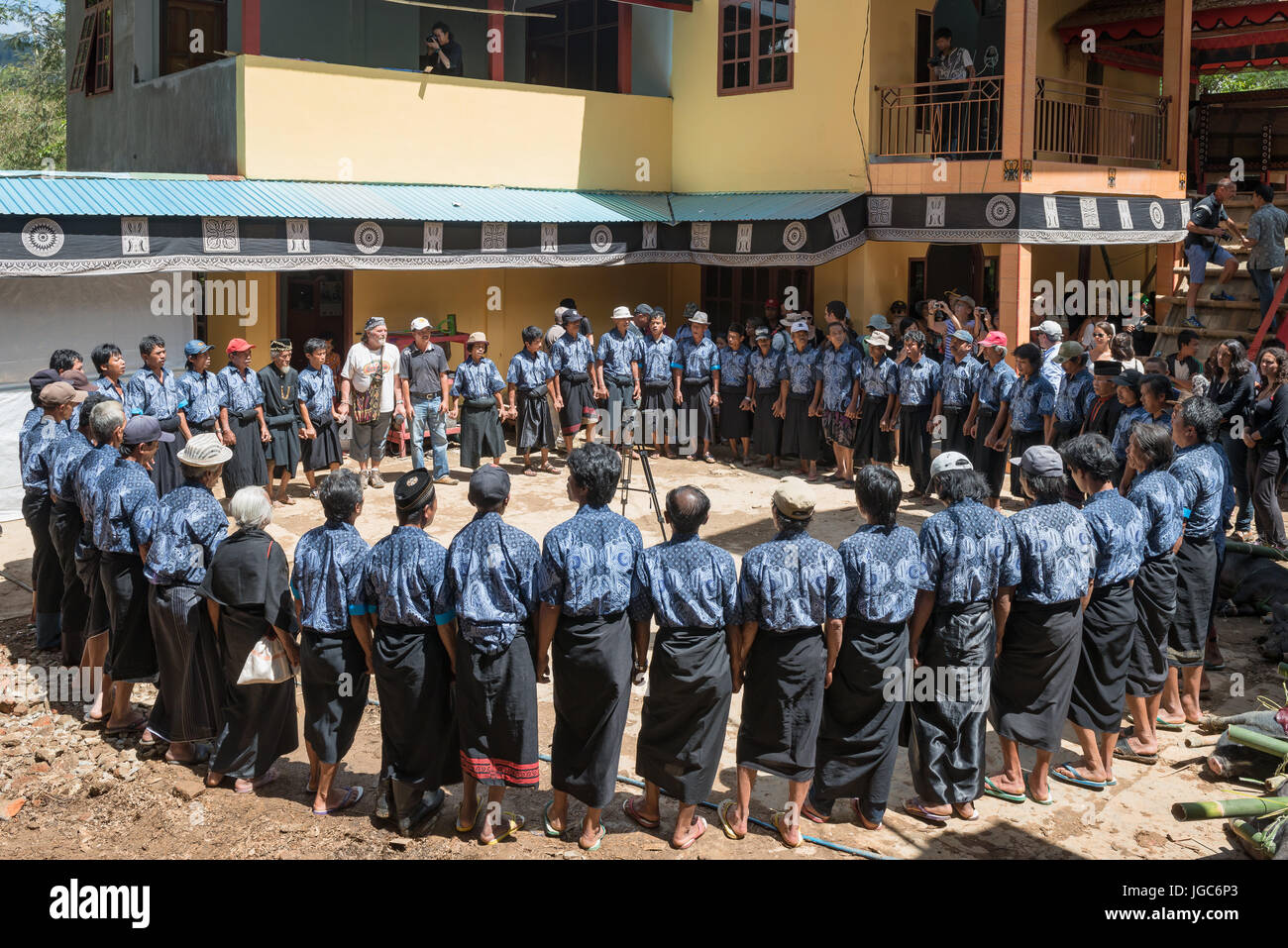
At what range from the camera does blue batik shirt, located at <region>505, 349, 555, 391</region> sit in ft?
43.7

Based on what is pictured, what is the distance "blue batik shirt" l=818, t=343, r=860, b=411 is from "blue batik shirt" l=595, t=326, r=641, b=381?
219cm

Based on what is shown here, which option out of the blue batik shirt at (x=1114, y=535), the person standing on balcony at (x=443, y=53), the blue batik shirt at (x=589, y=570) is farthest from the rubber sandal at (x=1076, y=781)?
the person standing on balcony at (x=443, y=53)

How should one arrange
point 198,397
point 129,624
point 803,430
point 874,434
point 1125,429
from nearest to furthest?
point 129,624, point 1125,429, point 198,397, point 874,434, point 803,430

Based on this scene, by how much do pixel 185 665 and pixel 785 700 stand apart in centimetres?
316

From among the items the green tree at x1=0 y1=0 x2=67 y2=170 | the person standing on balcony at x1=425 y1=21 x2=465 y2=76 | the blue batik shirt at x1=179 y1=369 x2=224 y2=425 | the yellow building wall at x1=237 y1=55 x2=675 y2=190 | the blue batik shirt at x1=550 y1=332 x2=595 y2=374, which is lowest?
the blue batik shirt at x1=179 y1=369 x2=224 y2=425

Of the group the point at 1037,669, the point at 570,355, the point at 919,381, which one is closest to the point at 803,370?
the point at 919,381

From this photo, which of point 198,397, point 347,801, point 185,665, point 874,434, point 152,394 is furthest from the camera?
point 874,434

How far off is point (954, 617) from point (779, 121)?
36.9 feet

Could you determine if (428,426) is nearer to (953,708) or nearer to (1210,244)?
(953,708)

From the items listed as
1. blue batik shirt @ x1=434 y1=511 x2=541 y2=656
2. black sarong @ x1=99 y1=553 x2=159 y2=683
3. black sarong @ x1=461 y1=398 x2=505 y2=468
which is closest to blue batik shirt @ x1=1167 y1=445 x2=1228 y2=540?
blue batik shirt @ x1=434 y1=511 x2=541 y2=656

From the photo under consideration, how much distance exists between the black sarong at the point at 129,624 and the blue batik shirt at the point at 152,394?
11.7 ft

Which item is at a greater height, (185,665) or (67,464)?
(67,464)

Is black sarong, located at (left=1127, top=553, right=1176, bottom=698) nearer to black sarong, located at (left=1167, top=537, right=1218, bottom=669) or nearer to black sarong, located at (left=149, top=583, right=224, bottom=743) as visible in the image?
black sarong, located at (left=1167, top=537, right=1218, bottom=669)

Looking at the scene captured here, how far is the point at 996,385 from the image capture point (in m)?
11.3
